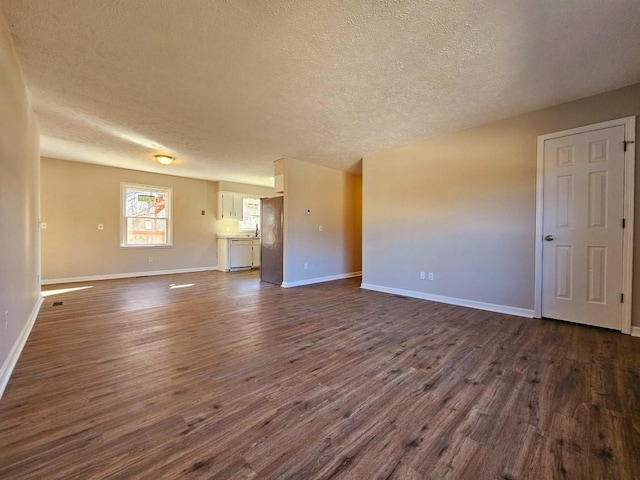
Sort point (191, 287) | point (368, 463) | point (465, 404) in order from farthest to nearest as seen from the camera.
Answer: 1. point (191, 287)
2. point (465, 404)
3. point (368, 463)

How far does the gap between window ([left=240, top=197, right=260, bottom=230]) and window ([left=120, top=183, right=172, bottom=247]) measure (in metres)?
1.94

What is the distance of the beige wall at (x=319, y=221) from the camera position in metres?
5.26

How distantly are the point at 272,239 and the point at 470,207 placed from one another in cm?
349

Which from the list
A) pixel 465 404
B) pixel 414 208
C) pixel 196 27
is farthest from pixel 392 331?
pixel 196 27

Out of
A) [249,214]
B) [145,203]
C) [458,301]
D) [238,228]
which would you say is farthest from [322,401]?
[249,214]

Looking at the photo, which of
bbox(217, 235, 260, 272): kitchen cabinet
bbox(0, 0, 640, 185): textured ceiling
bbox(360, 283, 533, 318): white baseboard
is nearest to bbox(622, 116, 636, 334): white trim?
bbox(0, 0, 640, 185): textured ceiling

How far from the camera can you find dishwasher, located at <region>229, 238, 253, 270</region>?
738 cm

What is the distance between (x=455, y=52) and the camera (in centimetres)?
221

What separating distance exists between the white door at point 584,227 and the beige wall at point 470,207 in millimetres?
138

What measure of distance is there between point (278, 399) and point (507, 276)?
323cm

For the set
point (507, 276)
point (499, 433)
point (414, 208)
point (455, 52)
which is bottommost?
point (499, 433)

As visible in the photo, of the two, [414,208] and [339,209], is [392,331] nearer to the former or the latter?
[414,208]

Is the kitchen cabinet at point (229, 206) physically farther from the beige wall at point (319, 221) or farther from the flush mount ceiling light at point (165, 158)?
the beige wall at point (319, 221)

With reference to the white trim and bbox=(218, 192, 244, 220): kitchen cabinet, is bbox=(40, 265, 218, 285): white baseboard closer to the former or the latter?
bbox=(218, 192, 244, 220): kitchen cabinet
